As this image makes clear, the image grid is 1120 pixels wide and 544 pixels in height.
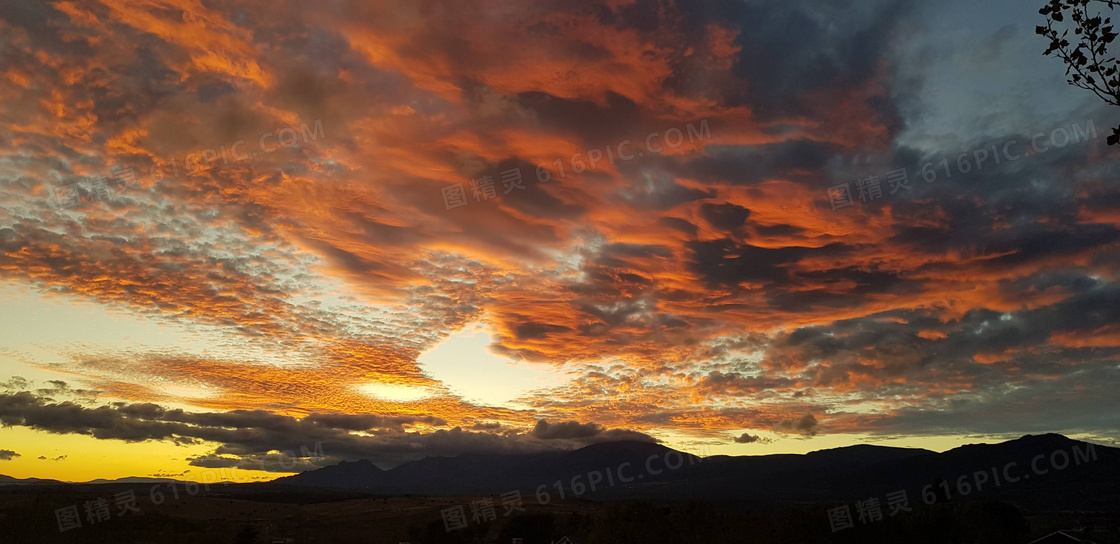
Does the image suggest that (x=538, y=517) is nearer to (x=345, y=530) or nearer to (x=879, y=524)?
(x=345, y=530)

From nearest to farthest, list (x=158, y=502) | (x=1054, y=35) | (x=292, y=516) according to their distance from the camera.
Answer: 1. (x=1054, y=35)
2. (x=292, y=516)
3. (x=158, y=502)

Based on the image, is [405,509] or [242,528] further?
[405,509]

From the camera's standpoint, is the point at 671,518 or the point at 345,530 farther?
the point at 345,530

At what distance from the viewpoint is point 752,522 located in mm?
98625

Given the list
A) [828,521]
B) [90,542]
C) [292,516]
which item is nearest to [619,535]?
[828,521]

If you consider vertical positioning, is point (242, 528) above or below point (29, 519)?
below

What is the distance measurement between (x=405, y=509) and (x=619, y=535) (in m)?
99.7

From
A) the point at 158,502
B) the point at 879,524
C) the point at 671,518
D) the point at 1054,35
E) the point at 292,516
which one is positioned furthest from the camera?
the point at 158,502

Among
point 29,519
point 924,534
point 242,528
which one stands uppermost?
point 29,519

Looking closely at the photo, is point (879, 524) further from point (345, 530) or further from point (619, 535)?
point (345, 530)

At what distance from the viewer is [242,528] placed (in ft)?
438

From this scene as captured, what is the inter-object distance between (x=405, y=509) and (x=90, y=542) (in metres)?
91.2

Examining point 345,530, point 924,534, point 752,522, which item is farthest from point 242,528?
point 924,534

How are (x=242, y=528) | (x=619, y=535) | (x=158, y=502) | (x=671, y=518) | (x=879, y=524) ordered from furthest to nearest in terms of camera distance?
(x=158, y=502)
(x=242, y=528)
(x=671, y=518)
(x=619, y=535)
(x=879, y=524)
